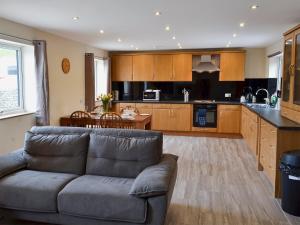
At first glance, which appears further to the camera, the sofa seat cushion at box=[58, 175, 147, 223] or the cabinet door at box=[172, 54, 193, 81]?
the cabinet door at box=[172, 54, 193, 81]

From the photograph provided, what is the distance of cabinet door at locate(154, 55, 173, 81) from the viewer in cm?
783

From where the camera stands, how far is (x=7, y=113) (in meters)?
4.59

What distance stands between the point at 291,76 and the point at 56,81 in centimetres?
414

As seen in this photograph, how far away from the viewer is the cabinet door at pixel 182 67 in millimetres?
7702

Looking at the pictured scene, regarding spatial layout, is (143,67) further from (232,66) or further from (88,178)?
(88,178)

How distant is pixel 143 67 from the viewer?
8016 mm

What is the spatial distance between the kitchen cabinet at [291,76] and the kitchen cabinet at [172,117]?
131 inches

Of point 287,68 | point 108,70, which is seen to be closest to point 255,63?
point 287,68

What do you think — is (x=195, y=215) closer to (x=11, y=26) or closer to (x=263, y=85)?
(x=11, y=26)

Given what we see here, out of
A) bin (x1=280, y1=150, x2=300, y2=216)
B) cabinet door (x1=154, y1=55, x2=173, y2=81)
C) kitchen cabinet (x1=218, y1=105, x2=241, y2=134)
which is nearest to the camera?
bin (x1=280, y1=150, x2=300, y2=216)

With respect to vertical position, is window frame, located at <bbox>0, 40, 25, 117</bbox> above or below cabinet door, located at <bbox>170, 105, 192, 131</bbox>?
above

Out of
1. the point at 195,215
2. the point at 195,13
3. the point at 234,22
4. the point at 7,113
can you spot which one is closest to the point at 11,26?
the point at 7,113

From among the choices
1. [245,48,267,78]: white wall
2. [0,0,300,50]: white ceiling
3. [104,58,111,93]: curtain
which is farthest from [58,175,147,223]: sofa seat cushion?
[245,48,267,78]: white wall

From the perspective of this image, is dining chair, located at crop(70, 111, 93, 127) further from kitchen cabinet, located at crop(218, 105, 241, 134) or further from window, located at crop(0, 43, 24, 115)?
kitchen cabinet, located at crop(218, 105, 241, 134)
